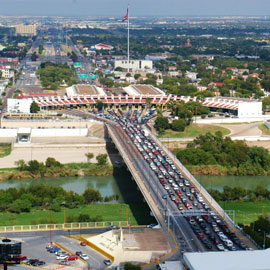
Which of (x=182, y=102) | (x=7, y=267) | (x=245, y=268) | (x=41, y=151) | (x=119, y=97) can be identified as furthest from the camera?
(x=119, y=97)

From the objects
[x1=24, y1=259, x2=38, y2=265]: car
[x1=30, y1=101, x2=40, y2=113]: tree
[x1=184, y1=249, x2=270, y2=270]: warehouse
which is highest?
[x1=184, y1=249, x2=270, y2=270]: warehouse

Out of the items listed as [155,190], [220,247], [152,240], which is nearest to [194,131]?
[155,190]

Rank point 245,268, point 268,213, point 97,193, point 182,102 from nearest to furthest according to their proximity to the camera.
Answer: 1. point 245,268
2. point 268,213
3. point 97,193
4. point 182,102

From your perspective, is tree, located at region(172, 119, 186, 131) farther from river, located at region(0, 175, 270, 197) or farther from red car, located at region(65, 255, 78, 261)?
red car, located at region(65, 255, 78, 261)

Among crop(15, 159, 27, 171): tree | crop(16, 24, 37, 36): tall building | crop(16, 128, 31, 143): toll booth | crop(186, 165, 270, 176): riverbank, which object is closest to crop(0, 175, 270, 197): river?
crop(186, 165, 270, 176): riverbank

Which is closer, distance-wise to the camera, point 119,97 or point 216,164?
point 216,164

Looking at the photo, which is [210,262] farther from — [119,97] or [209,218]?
[119,97]

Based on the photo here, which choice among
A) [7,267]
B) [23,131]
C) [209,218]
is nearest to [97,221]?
[209,218]
